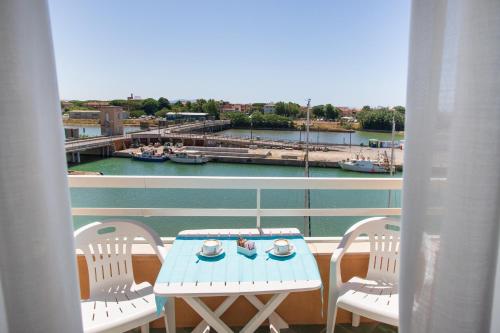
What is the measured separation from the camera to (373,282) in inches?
65.4

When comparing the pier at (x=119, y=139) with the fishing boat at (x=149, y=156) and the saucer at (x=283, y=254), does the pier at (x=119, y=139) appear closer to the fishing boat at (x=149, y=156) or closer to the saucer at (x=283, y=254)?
the fishing boat at (x=149, y=156)

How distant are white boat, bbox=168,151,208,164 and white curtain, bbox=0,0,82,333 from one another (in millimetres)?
21883

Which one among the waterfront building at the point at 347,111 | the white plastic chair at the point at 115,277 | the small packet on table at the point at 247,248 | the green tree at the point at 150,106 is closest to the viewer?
the white plastic chair at the point at 115,277

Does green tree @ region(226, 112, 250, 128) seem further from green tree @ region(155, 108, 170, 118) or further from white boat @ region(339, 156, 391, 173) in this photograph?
white boat @ region(339, 156, 391, 173)

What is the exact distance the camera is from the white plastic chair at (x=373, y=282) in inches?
56.4

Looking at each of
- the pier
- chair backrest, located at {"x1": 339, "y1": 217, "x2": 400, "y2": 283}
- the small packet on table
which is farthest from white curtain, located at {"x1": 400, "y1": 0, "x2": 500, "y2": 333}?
the pier

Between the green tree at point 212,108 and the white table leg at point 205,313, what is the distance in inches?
951

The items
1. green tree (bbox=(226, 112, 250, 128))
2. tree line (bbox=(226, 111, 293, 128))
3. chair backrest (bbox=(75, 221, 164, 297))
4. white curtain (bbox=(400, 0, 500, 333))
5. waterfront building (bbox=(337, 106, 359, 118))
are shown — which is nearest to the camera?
white curtain (bbox=(400, 0, 500, 333))

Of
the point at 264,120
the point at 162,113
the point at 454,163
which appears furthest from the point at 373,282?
the point at 264,120

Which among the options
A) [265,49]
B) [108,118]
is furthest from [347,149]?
[108,118]

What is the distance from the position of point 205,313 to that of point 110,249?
24.6 inches

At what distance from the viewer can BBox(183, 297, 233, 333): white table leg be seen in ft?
4.47

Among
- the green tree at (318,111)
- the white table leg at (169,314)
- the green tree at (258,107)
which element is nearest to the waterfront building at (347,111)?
the green tree at (318,111)

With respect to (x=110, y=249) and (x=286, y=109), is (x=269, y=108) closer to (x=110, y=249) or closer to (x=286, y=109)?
(x=286, y=109)
